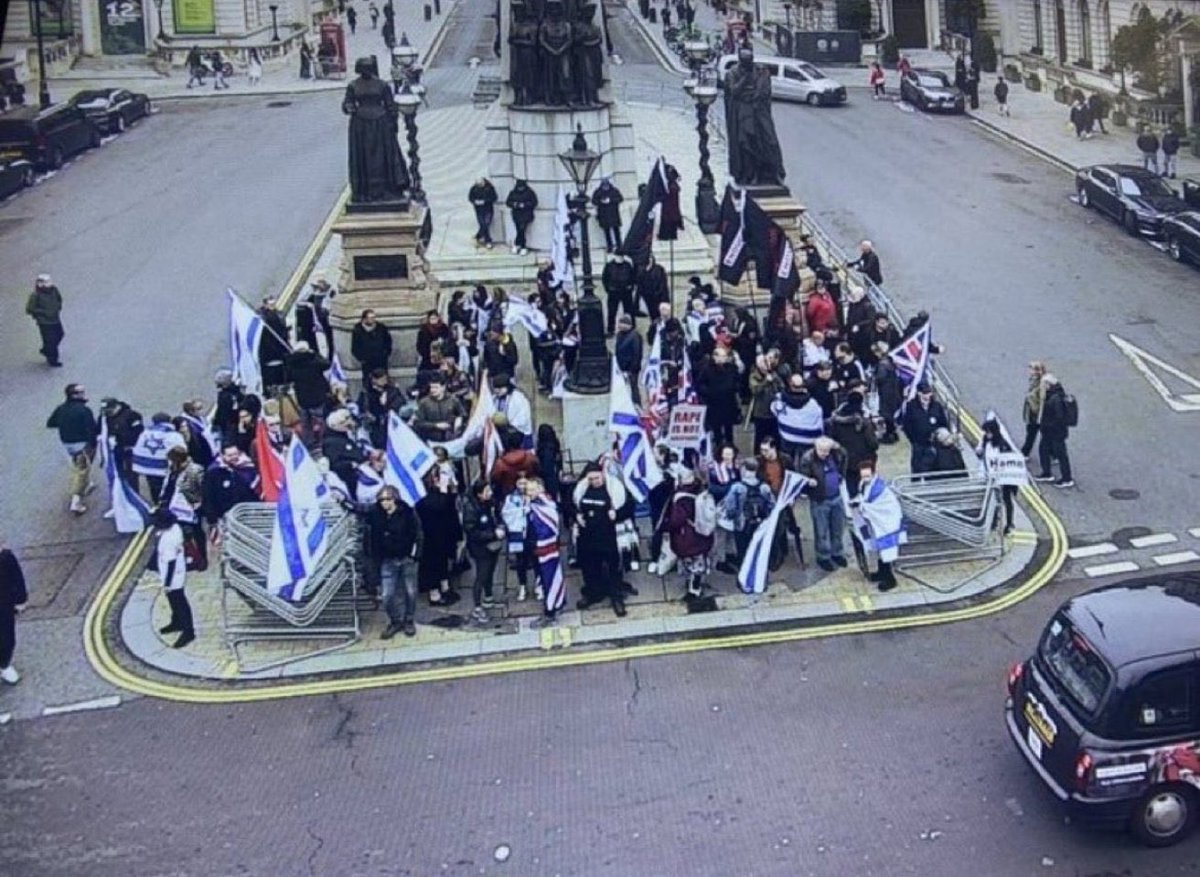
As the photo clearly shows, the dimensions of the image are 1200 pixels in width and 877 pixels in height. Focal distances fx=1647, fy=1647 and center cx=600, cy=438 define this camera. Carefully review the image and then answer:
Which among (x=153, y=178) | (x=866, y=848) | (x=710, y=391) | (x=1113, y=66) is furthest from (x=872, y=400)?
(x=1113, y=66)

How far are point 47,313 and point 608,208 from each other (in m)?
9.45

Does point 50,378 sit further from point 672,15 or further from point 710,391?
point 672,15

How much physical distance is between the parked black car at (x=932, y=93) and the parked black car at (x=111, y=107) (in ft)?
83.6

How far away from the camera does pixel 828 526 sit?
716 inches

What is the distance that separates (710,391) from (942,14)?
53.4m

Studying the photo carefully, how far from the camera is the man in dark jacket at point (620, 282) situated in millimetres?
24453

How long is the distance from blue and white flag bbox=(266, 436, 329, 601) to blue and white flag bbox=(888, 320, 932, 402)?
8170mm

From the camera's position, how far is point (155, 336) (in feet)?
93.9

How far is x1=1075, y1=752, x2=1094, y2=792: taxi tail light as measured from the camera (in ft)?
40.8

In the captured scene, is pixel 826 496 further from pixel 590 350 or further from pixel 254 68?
pixel 254 68

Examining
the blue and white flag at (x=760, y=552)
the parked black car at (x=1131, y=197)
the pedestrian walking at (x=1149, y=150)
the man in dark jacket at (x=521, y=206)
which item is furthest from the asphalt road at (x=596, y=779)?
the pedestrian walking at (x=1149, y=150)

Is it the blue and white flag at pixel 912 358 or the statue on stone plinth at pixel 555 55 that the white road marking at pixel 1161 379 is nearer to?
the blue and white flag at pixel 912 358

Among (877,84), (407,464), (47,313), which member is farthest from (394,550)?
(877,84)

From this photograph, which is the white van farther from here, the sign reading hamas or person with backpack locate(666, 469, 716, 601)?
person with backpack locate(666, 469, 716, 601)
